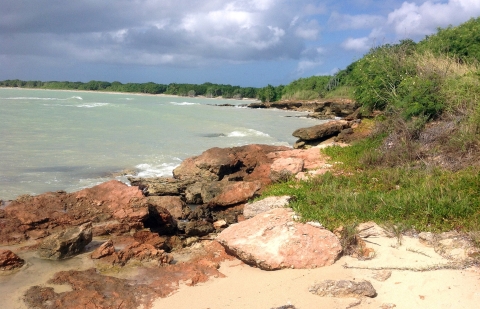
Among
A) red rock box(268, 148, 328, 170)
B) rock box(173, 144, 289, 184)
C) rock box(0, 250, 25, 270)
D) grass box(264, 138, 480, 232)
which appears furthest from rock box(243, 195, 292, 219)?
rock box(0, 250, 25, 270)

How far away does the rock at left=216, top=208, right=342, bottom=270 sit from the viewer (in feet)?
17.7

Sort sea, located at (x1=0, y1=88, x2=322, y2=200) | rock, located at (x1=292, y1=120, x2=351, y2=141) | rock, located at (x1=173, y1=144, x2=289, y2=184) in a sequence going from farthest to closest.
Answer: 1. rock, located at (x1=292, y1=120, x2=351, y2=141)
2. sea, located at (x1=0, y1=88, x2=322, y2=200)
3. rock, located at (x1=173, y1=144, x2=289, y2=184)

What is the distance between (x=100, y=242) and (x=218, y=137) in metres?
18.3

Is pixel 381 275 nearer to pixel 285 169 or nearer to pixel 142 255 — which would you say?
pixel 142 255

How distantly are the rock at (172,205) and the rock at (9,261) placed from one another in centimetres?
307

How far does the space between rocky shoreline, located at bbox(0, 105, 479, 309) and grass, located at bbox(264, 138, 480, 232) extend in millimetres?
356

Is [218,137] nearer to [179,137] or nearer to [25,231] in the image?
[179,137]

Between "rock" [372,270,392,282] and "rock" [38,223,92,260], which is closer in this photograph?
"rock" [372,270,392,282]

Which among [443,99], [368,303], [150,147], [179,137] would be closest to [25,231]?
[368,303]

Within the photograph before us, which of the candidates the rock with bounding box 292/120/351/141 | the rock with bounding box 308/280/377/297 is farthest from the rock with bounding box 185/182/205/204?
the rock with bounding box 292/120/351/141

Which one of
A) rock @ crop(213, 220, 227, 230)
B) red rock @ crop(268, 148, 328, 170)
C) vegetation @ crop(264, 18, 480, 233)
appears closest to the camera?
vegetation @ crop(264, 18, 480, 233)

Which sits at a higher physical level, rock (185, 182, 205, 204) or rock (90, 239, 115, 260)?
rock (90, 239, 115, 260)

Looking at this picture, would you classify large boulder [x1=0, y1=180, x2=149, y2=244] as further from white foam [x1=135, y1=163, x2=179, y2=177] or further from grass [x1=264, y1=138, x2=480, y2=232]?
white foam [x1=135, y1=163, x2=179, y2=177]

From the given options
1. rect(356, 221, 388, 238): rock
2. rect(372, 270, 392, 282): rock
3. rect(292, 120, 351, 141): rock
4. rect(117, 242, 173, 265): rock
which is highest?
rect(292, 120, 351, 141): rock
